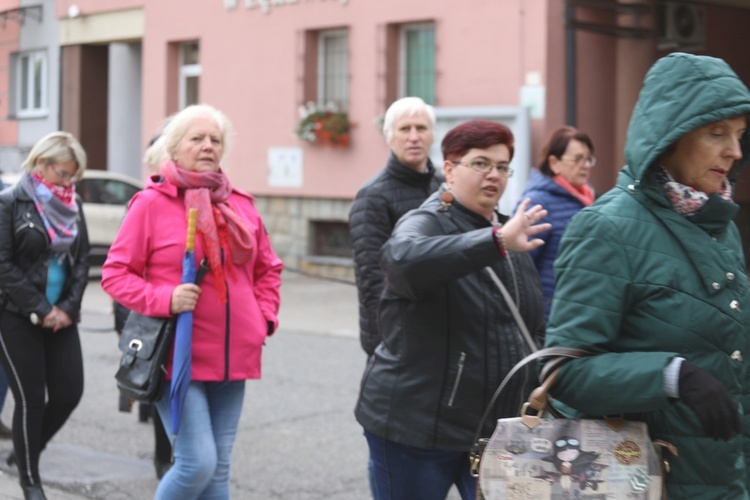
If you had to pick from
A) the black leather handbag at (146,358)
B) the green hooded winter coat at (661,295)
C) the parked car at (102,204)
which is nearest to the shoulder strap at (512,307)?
the green hooded winter coat at (661,295)

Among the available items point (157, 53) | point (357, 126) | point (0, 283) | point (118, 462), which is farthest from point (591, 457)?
point (157, 53)

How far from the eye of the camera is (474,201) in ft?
12.7

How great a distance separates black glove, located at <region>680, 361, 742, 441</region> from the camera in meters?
2.54

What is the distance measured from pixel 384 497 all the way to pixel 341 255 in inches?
552

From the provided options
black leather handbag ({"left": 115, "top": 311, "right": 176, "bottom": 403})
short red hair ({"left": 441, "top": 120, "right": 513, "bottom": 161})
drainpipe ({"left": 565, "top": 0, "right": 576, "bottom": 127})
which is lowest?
black leather handbag ({"left": 115, "top": 311, "right": 176, "bottom": 403})

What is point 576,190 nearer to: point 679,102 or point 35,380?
point 35,380

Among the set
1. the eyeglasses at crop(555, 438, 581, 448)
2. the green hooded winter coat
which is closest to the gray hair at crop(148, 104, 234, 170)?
the green hooded winter coat

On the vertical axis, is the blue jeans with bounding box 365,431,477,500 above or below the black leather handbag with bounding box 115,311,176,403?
below

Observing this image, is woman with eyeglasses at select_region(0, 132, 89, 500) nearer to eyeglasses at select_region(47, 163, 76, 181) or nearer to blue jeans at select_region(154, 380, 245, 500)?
eyeglasses at select_region(47, 163, 76, 181)

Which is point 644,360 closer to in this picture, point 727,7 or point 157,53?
point 727,7

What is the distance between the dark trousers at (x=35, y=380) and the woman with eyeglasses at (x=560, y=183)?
2.26m

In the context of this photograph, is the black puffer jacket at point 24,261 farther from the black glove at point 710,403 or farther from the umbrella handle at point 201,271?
the black glove at point 710,403

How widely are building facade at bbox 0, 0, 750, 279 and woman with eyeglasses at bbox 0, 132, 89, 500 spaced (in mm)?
9057

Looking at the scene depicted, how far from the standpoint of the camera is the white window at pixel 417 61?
16609mm
